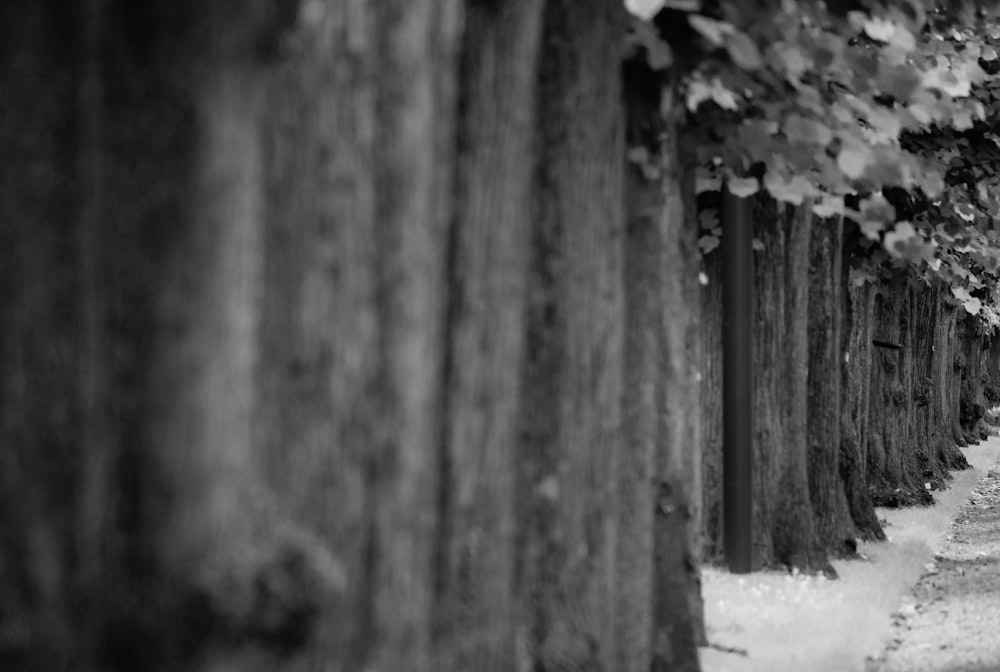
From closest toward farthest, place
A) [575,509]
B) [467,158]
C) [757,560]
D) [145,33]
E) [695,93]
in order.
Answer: [145,33] < [467,158] < [575,509] < [695,93] < [757,560]

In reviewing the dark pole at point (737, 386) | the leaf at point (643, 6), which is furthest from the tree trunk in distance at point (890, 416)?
the leaf at point (643, 6)

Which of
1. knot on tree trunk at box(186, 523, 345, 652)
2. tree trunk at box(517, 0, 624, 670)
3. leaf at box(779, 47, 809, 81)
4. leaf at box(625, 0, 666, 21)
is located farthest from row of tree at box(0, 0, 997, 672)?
leaf at box(779, 47, 809, 81)

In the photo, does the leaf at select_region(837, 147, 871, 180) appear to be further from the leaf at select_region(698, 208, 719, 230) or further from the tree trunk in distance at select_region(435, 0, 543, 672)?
the leaf at select_region(698, 208, 719, 230)

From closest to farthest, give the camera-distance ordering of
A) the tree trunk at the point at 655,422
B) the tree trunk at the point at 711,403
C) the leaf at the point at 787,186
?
1. the tree trunk at the point at 655,422
2. the leaf at the point at 787,186
3. the tree trunk at the point at 711,403

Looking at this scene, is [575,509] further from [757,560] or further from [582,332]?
[757,560]

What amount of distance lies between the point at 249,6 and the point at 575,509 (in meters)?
3.25

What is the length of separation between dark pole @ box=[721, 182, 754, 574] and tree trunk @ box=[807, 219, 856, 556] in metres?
2.31

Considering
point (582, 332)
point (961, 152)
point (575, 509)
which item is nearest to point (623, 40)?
point (582, 332)

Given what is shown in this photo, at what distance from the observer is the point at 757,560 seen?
518 inches

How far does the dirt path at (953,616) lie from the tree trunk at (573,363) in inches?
131

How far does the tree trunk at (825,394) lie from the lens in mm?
14414

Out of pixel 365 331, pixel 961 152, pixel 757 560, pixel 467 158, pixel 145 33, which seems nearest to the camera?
pixel 145 33

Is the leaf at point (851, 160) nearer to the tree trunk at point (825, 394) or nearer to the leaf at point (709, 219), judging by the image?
the leaf at point (709, 219)

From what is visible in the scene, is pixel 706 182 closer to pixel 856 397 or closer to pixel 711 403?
pixel 711 403
